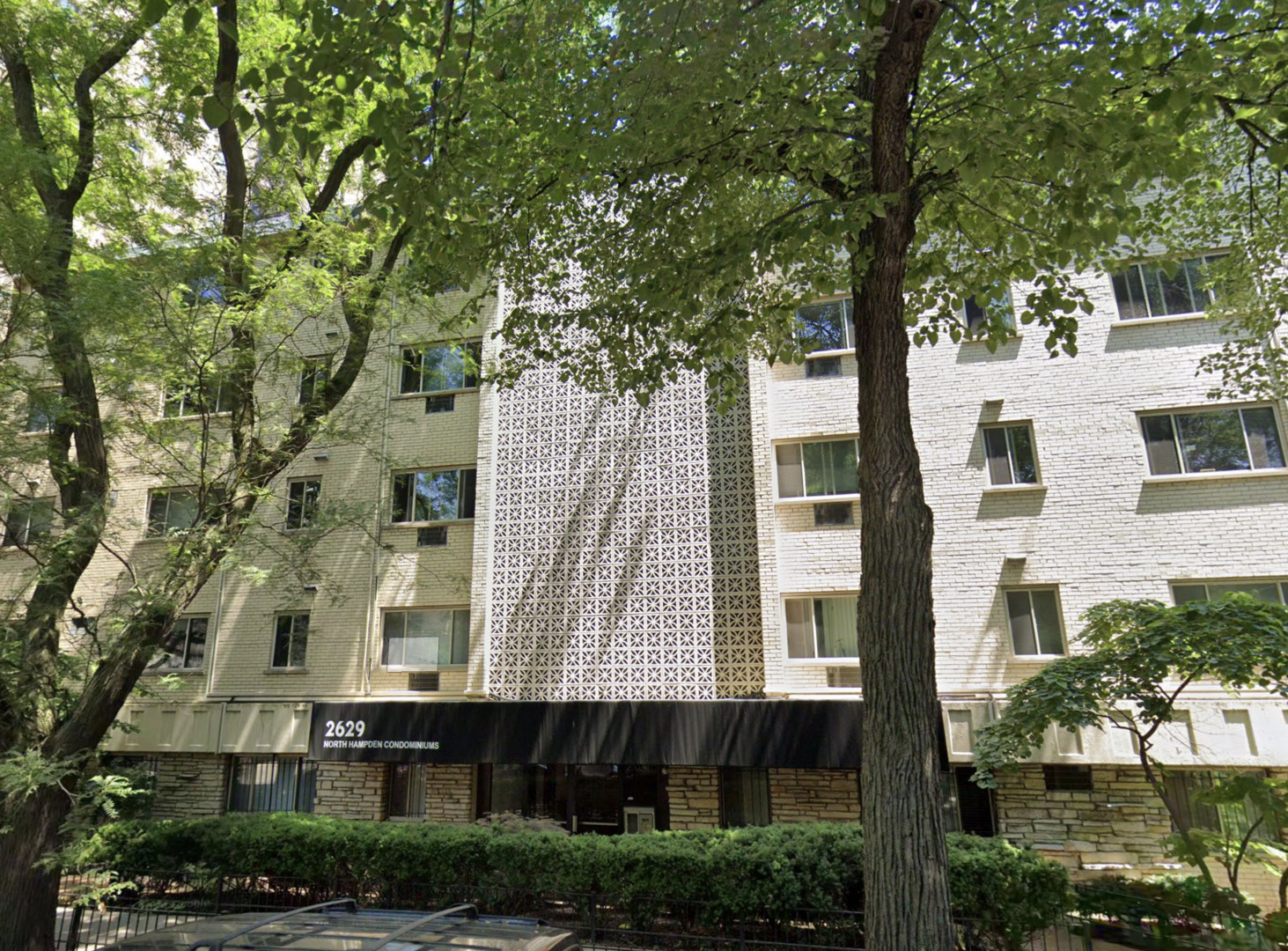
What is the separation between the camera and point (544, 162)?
9.14 meters

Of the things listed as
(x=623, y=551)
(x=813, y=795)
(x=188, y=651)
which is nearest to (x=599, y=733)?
(x=623, y=551)

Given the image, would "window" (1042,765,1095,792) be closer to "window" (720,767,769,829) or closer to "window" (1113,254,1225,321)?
"window" (720,767,769,829)

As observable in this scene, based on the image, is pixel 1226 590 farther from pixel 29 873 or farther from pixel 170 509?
pixel 170 509

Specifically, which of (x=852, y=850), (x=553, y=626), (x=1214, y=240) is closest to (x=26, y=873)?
(x=553, y=626)

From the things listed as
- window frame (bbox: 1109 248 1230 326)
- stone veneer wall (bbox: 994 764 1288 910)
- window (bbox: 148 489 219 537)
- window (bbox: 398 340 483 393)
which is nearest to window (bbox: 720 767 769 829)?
stone veneer wall (bbox: 994 764 1288 910)

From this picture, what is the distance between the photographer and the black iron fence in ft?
32.6

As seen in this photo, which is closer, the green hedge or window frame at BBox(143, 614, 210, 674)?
the green hedge

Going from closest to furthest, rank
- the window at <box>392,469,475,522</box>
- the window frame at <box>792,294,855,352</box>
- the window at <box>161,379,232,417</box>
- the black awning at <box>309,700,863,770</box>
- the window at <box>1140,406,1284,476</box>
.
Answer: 1. the window at <box>161,379,232,417</box>
2. the black awning at <box>309,700,863,770</box>
3. the window at <box>1140,406,1284,476</box>
4. the window frame at <box>792,294,855,352</box>
5. the window at <box>392,469,475,522</box>

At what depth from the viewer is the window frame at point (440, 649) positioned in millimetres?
17000

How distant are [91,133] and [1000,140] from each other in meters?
11.2

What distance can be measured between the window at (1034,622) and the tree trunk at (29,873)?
14.3 meters

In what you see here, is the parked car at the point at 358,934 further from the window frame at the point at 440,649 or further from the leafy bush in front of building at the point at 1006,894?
the window frame at the point at 440,649

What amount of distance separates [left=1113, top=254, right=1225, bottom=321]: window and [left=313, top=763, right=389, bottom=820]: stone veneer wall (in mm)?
17052

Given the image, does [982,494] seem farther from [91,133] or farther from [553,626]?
[91,133]
